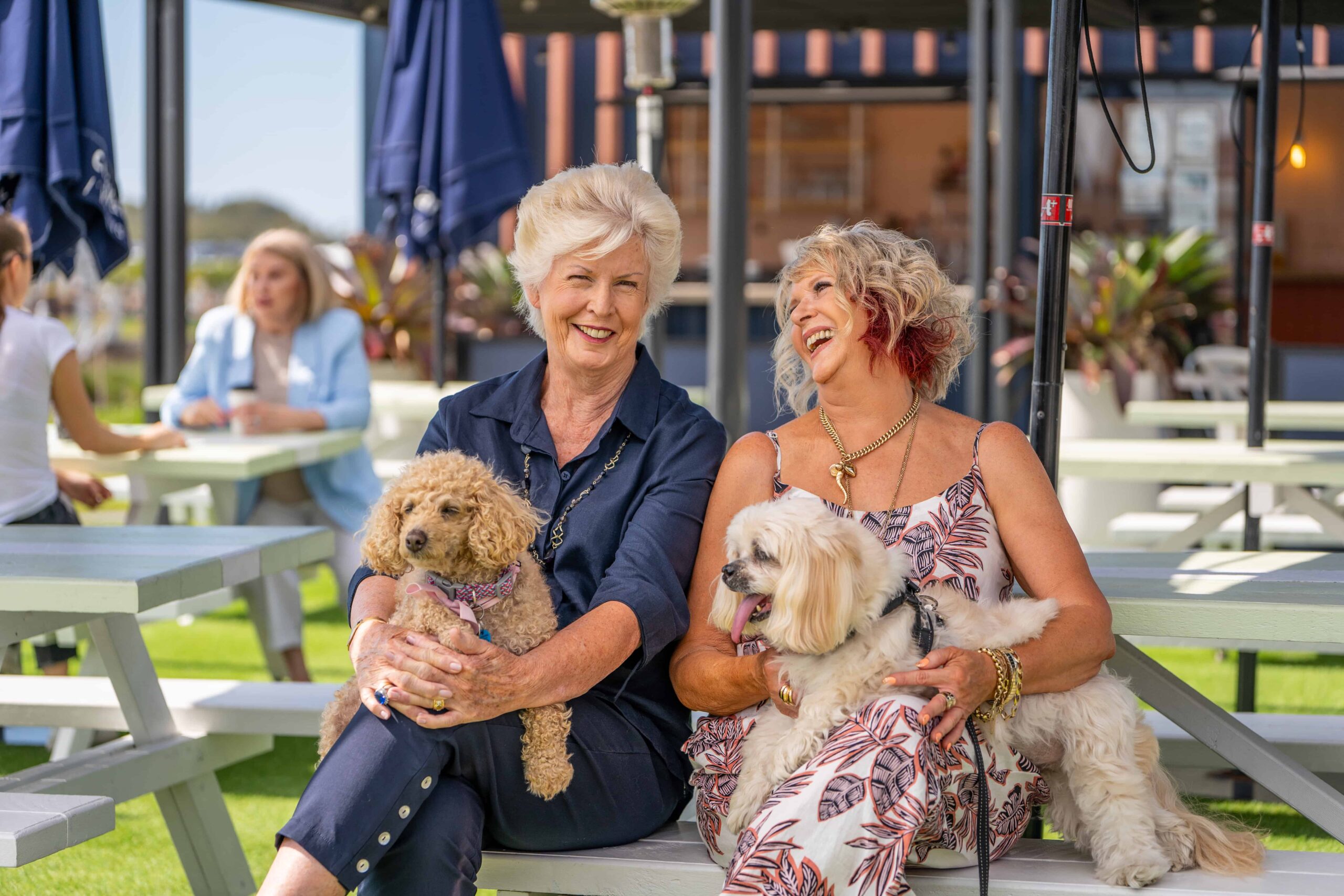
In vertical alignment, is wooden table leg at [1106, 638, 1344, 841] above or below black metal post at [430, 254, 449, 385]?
below

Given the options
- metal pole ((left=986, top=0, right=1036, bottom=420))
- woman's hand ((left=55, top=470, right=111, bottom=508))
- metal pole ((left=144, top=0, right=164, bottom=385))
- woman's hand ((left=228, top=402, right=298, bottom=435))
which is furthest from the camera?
metal pole ((left=986, top=0, right=1036, bottom=420))

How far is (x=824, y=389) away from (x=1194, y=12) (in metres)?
6.68

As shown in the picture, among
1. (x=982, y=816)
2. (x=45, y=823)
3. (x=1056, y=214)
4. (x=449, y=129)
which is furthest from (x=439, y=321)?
(x=982, y=816)

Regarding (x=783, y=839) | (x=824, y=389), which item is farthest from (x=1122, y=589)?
(x=783, y=839)

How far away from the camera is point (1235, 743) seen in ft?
7.71

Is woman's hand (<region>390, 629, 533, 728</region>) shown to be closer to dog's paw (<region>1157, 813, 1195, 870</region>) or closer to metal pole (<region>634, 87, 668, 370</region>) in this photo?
dog's paw (<region>1157, 813, 1195, 870</region>)

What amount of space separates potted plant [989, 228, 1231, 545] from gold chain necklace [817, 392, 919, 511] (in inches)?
172

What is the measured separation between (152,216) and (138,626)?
3926 millimetres

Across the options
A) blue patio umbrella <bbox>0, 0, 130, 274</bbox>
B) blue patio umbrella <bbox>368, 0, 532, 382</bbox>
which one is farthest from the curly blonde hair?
blue patio umbrella <bbox>368, 0, 532, 382</bbox>

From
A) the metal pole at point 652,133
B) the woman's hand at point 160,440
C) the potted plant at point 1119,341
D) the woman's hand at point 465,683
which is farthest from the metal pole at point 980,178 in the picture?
the woman's hand at point 465,683

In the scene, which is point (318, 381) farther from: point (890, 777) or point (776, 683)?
point (890, 777)

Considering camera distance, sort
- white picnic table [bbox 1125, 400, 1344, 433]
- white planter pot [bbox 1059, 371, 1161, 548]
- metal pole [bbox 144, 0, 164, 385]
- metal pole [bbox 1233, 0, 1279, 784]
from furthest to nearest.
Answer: white planter pot [bbox 1059, 371, 1161, 548], metal pole [bbox 144, 0, 164, 385], white picnic table [bbox 1125, 400, 1344, 433], metal pole [bbox 1233, 0, 1279, 784]

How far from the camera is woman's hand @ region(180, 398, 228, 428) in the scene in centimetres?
478

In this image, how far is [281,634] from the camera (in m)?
4.43
